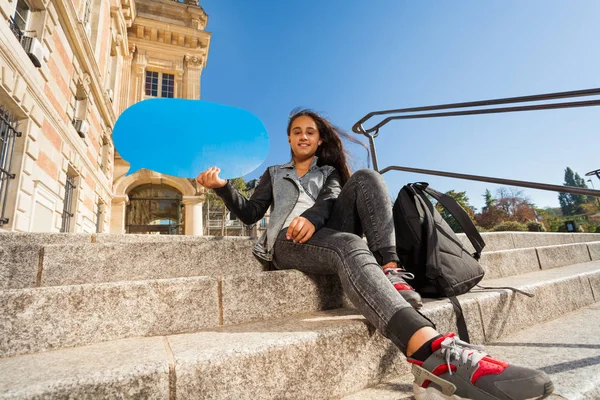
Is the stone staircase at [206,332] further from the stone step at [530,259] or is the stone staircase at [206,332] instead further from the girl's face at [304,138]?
the girl's face at [304,138]

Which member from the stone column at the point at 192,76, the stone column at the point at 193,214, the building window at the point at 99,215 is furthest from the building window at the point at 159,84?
the building window at the point at 99,215

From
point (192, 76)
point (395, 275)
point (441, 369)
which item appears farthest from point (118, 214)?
point (441, 369)

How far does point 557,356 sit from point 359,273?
1.01 m

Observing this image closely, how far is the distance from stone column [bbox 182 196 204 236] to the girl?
12874 millimetres

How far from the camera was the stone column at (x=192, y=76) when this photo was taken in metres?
16.3

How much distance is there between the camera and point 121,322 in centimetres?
133

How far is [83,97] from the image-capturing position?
888 centimetres

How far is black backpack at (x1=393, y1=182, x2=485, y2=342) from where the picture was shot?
180cm

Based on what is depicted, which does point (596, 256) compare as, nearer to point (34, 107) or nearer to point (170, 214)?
point (34, 107)

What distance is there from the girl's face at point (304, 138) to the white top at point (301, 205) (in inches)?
16.0

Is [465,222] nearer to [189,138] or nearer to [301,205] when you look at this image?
[301,205]

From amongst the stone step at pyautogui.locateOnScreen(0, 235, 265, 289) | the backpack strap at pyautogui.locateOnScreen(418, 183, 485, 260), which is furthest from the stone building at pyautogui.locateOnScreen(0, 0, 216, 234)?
the backpack strap at pyautogui.locateOnScreen(418, 183, 485, 260)

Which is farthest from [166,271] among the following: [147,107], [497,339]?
[497,339]

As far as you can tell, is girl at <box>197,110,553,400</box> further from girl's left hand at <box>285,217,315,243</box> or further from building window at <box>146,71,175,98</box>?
building window at <box>146,71,175,98</box>
